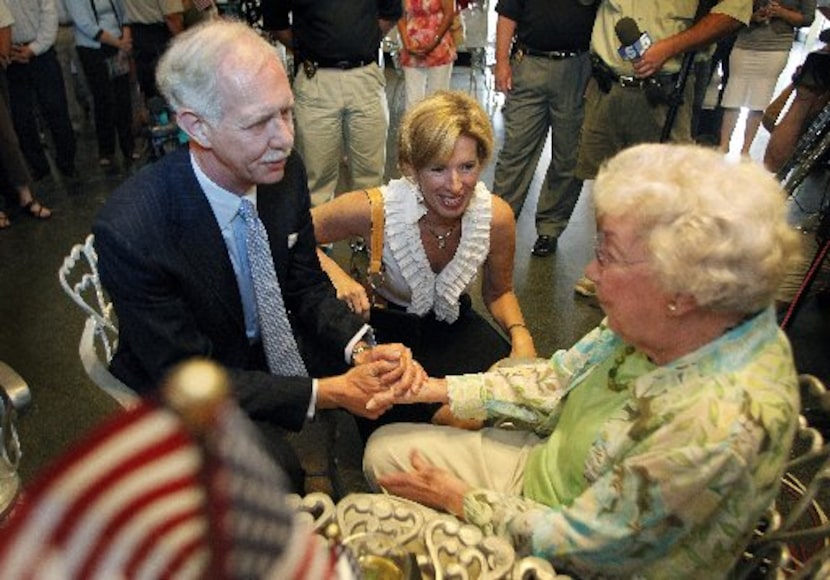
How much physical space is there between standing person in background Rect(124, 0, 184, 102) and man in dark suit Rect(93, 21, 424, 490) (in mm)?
3611

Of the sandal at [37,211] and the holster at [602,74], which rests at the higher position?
the holster at [602,74]

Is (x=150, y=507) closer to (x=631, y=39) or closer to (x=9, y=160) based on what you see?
(x=631, y=39)

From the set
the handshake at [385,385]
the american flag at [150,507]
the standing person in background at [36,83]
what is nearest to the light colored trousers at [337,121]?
the standing person in background at [36,83]

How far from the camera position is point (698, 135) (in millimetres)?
5387

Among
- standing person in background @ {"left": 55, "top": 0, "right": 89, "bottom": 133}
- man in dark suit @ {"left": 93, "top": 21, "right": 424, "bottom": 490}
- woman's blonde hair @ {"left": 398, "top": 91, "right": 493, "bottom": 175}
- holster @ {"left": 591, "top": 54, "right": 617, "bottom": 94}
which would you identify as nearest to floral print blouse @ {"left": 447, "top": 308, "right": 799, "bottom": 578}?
man in dark suit @ {"left": 93, "top": 21, "right": 424, "bottom": 490}

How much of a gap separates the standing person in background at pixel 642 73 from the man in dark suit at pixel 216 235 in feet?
5.00

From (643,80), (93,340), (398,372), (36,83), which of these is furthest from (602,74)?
(36,83)

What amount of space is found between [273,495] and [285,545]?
6 cm

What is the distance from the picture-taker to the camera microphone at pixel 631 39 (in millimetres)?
3059

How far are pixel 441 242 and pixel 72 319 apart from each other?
2.12 meters

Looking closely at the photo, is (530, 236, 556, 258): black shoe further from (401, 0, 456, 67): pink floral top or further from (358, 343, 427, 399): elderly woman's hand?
(358, 343, 427, 399): elderly woman's hand

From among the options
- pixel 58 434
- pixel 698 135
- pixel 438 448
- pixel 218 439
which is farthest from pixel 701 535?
pixel 698 135

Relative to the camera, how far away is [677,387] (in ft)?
4.09

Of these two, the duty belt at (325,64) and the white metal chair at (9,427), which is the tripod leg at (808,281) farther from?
the white metal chair at (9,427)
